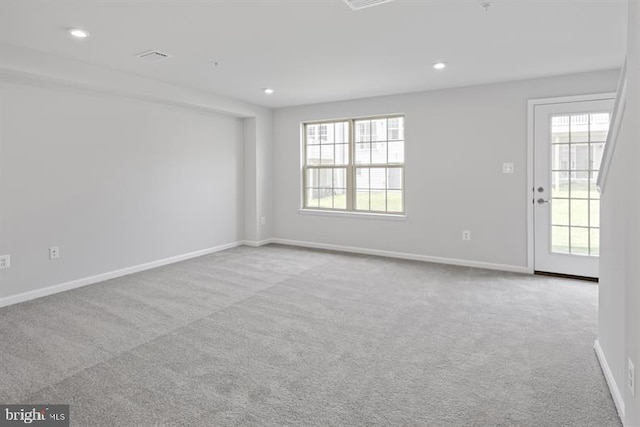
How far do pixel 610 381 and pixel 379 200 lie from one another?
4076 mm

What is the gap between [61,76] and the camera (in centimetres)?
378

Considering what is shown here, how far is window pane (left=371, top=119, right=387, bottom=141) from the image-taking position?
19.4 feet

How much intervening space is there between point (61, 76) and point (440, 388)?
13.8 feet

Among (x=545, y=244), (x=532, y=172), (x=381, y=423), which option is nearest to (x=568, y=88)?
(x=532, y=172)

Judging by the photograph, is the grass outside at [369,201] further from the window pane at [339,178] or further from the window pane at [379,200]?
the window pane at [339,178]

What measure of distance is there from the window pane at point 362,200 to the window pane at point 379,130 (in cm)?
84

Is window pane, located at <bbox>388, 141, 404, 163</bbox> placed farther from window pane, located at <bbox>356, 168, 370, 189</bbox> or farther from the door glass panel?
the door glass panel

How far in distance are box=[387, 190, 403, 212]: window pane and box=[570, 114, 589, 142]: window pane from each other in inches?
88.9

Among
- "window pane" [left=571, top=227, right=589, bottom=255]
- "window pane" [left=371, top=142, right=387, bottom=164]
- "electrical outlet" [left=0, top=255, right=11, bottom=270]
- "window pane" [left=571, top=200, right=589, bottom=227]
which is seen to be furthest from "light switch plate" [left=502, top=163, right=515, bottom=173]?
"electrical outlet" [left=0, top=255, right=11, bottom=270]

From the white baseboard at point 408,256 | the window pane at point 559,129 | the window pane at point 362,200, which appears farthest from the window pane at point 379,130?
the window pane at point 559,129

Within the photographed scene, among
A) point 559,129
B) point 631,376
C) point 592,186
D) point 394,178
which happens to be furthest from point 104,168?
point 592,186

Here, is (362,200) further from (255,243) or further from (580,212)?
(580,212)

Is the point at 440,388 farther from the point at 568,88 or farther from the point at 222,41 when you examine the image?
the point at 568,88

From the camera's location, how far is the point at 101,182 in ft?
14.7
